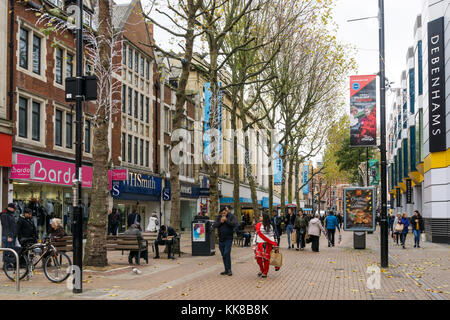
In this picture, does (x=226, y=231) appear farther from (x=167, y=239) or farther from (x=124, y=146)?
(x=124, y=146)

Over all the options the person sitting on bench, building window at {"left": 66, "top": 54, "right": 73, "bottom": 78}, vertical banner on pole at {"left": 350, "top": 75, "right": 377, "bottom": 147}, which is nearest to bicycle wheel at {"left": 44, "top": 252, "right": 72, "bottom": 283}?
the person sitting on bench

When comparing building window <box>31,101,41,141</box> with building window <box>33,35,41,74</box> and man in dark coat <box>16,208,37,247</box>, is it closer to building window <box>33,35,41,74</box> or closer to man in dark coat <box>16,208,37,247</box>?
building window <box>33,35,41,74</box>

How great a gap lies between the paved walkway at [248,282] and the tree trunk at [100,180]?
25.3 inches

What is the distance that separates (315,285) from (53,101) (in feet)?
55.8

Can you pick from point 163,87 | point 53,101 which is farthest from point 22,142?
point 163,87

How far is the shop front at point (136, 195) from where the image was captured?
31.2m

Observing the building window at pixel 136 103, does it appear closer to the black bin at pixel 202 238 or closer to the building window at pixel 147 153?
the building window at pixel 147 153

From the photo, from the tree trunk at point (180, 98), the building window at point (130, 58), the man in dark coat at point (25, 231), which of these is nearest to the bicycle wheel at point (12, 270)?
the man in dark coat at point (25, 231)

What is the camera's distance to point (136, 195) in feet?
110

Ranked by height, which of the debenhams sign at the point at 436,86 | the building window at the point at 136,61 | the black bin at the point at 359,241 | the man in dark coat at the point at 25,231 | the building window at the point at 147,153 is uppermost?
the building window at the point at 136,61

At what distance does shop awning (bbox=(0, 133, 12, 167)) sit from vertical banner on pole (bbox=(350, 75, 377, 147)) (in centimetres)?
1278

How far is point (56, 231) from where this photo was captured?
14461mm

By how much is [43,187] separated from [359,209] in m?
13.9
